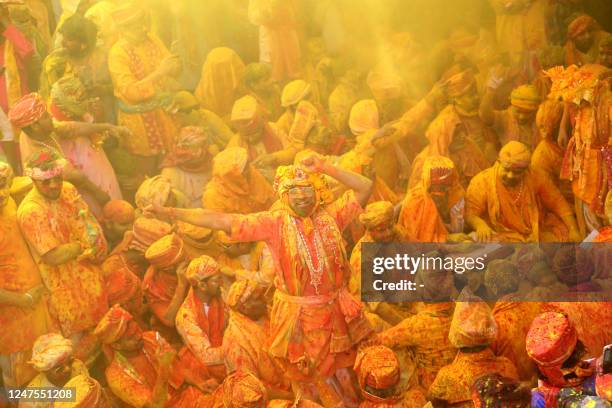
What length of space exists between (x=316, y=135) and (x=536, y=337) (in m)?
2.68

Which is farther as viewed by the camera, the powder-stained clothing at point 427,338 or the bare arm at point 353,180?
the bare arm at point 353,180

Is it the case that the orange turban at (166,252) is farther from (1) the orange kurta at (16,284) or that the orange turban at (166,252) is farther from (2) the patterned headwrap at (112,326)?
(1) the orange kurta at (16,284)

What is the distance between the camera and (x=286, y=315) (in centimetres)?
896

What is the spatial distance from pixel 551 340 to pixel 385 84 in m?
2.85

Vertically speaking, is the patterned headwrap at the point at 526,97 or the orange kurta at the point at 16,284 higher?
the patterned headwrap at the point at 526,97

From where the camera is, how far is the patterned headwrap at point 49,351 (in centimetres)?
867

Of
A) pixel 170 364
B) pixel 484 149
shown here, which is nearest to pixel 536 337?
pixel 484 149

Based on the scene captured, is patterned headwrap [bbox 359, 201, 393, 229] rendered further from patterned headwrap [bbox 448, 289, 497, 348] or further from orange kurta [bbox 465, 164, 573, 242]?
patterned headwrap [bbox 448, 289, 497, 348]

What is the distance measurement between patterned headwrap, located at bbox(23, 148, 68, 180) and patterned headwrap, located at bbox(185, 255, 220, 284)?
1.23m

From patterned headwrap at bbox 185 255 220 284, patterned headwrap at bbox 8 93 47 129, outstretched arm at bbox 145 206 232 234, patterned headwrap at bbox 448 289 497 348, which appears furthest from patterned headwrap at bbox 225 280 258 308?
patterned headwrap at bbox 8 93 47 129

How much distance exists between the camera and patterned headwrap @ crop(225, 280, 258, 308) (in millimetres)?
8930

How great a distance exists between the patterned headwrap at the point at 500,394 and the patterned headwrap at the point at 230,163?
273 cm

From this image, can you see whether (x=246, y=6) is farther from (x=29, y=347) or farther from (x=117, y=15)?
(x=29, y=347)

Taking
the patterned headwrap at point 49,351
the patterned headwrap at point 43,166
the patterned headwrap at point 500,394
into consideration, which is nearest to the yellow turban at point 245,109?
the patterned headwrap at point 43,166
